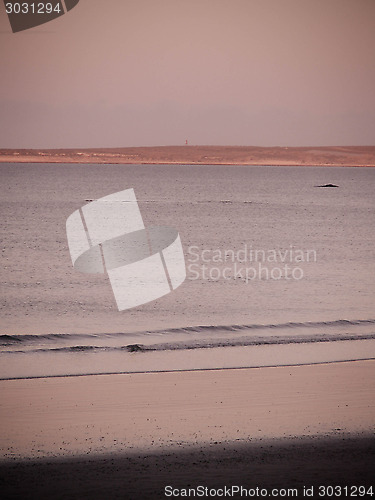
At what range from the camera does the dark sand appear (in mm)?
3979

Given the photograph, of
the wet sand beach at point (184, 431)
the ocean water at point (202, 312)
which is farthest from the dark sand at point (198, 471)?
the ocean water at point (202, 312)

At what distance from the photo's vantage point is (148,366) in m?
7.22

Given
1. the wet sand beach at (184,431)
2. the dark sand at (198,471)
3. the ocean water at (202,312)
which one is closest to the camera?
the dark sand at (198,471)

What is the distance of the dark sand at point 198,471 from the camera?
13.1ft

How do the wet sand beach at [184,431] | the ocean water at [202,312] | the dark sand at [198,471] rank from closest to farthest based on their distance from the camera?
1. the dark sand at [198,471]
2. the wet sand beach at [184,431]
3. the ocean water at [202,312]

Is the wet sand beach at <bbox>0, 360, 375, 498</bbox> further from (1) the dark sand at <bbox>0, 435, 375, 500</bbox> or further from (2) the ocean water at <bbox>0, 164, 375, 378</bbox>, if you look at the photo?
(2) the ocean water at <bbox>0, 164, 375, 378</bbox>

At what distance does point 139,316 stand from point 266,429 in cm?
605

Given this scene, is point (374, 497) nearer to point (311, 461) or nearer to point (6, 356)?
point (311, 461)

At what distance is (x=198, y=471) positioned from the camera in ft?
13.9

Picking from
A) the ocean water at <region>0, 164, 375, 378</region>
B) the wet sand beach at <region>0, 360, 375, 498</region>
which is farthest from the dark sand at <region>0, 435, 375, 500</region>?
the ocean water at <region>0, 164, 375, 378</region>

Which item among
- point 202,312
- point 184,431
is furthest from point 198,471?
point 202,312

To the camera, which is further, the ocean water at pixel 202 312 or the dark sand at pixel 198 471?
the ocean water at pixel 202 312

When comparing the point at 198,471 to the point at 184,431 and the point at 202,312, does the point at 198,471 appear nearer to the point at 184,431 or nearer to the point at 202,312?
the point at 184,431

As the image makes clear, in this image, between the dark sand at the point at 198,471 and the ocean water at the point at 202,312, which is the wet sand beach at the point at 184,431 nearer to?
the dark sand at the point at 198,471
